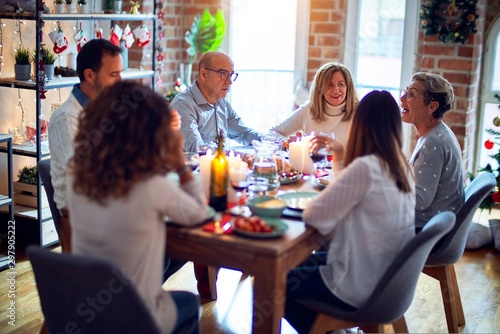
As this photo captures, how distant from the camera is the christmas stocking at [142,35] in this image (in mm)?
4582

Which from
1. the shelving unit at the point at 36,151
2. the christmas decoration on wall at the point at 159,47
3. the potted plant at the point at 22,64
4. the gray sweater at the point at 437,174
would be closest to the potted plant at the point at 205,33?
the christmas decoration on wall at the point at 159,47

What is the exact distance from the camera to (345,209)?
223 centimetres

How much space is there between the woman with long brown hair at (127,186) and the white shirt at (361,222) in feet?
1.62

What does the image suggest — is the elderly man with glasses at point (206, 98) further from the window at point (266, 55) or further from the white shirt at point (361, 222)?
the window at point (266, 55)

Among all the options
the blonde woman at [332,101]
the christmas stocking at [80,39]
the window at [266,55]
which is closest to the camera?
the blonde woman at [332,101]

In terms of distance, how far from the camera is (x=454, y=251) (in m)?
2.88

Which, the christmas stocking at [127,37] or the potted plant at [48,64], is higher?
the christmas stocking at [127,37]

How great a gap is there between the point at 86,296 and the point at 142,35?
2933mm

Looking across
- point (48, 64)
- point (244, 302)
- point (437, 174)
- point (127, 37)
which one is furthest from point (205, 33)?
point (437, 174)

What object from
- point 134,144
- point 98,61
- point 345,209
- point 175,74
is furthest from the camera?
point 175,74

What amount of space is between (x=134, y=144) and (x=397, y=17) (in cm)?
336

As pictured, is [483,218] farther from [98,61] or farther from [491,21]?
[98,61]

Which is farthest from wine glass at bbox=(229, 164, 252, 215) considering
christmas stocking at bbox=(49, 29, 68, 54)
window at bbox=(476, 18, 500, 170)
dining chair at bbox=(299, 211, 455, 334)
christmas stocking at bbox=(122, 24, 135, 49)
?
window at bbox=(476, 18, 500, 170)

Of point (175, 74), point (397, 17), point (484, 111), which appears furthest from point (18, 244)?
point (484, 111)
